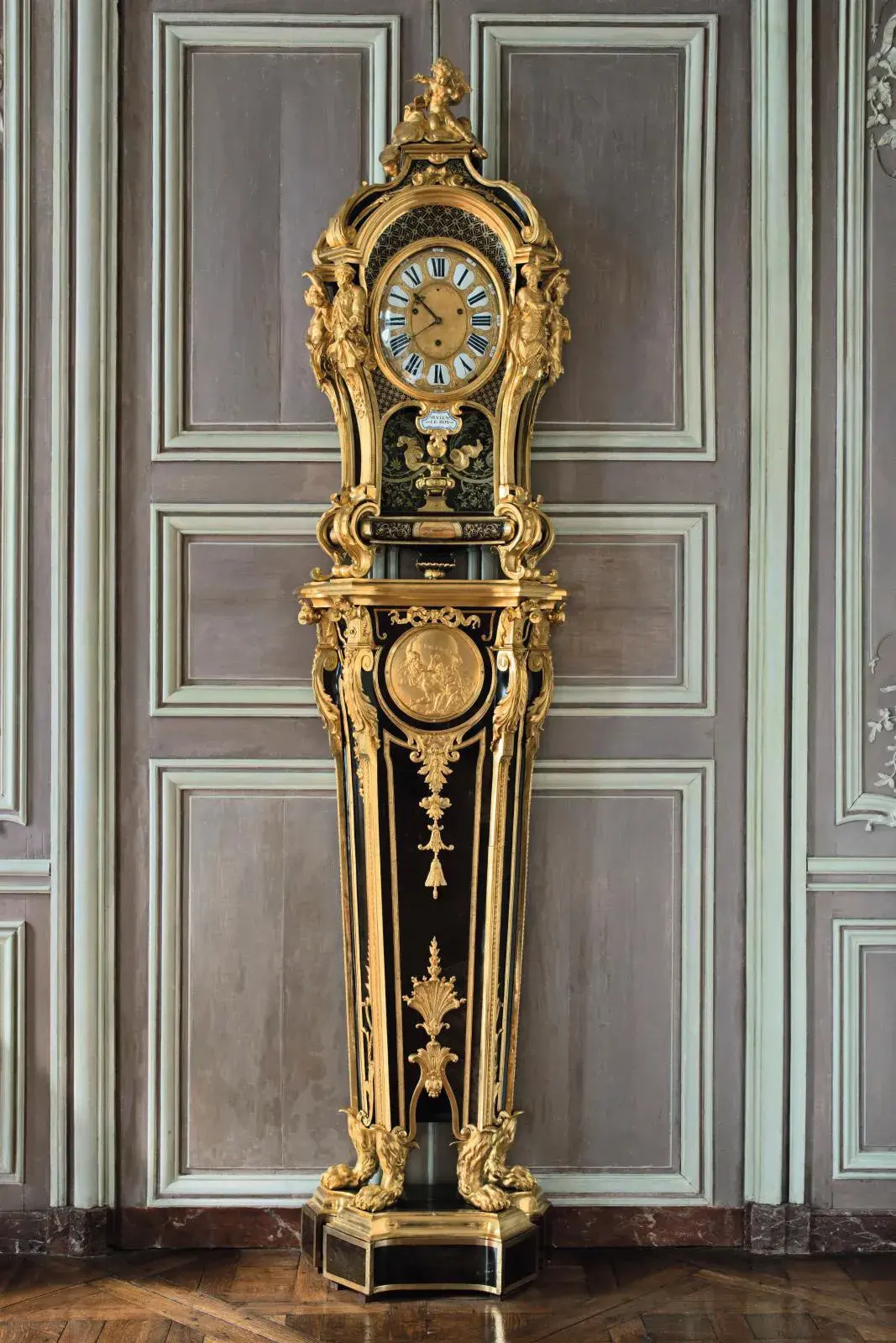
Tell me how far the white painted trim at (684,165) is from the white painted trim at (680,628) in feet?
0.42

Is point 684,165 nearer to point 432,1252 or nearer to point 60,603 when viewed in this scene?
point 60,603

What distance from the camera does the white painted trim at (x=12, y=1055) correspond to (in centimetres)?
275

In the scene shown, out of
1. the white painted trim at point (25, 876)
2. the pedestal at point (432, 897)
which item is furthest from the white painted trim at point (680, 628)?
the white painted trim at point (25, 876)

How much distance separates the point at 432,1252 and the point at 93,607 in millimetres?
1509

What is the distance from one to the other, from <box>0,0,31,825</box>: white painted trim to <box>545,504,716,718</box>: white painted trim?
1.18 meters

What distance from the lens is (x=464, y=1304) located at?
8.13 ft

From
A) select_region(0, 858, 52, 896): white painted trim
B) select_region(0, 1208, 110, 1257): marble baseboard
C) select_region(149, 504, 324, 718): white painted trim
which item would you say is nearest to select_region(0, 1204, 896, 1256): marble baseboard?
select_region(0, 1208, 110, 1257): marble baseboard

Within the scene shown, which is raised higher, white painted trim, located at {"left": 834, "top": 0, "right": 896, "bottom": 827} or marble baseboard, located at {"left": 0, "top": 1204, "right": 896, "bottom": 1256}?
white painted trim, located at {"left": 834, "top": 0, "right": 896, "bottom": 827}

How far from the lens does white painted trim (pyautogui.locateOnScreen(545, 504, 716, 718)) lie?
9.08 ft

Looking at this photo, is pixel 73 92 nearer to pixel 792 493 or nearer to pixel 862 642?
pixel 792 493

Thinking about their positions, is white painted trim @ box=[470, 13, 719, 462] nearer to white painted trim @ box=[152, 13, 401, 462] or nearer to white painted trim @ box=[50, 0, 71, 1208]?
white painted trim @ box=[152, 13, 401, 462]

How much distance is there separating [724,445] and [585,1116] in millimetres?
1511

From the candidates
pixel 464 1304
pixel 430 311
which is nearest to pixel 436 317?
pixel 430 311

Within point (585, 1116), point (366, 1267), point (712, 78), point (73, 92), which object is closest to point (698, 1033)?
point (585, 1116)
